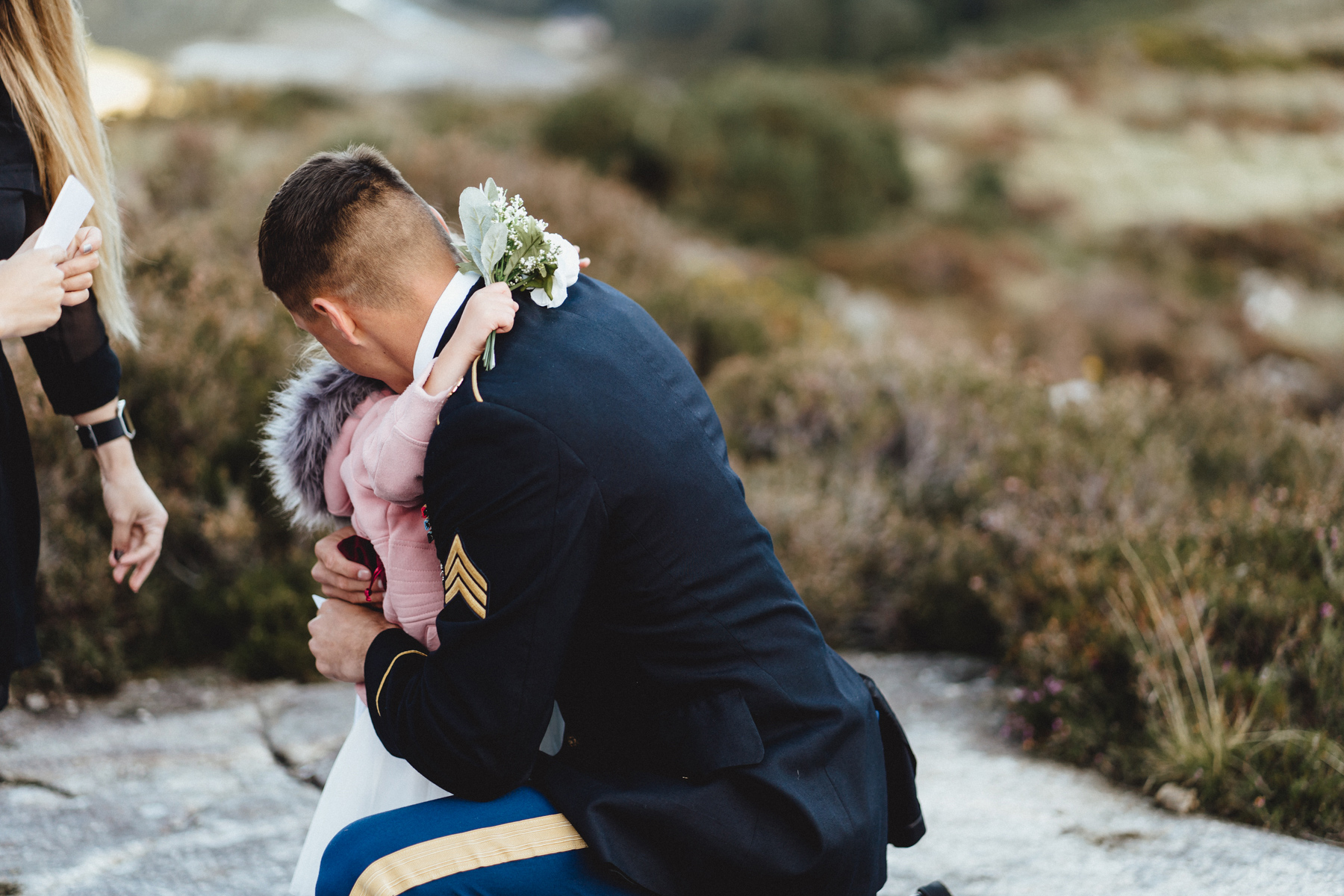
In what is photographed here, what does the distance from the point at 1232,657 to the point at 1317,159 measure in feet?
82.1

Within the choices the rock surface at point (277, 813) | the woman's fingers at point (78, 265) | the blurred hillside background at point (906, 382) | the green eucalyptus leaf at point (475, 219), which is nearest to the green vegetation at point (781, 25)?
the blurred hillside background at point (906, 382)

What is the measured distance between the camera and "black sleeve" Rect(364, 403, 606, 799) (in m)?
1.46

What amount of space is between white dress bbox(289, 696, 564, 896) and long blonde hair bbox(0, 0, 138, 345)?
1.14 metres

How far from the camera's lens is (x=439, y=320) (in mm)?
1648

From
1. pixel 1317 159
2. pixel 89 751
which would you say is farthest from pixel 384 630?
pixel 1317 159

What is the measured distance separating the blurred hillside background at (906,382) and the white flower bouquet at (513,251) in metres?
1.52

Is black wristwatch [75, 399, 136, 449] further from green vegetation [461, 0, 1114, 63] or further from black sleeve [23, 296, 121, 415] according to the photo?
green vegetation [461, 0, 1114, 63]

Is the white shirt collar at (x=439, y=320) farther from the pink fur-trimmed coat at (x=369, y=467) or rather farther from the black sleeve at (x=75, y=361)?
the black sleeve at (x=75, y=361)

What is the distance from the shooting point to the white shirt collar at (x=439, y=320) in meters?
1.63

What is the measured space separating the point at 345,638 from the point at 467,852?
0.44 metres

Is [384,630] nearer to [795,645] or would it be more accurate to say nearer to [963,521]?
[795,645]

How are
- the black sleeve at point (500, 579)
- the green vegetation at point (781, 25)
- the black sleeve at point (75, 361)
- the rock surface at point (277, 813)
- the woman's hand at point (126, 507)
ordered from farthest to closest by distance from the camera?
the green vegetation at point (781, 25) → the rock surface at point (277, 813) → the woman's hand at point (126, 507) → the black sleeve at point (75, 361) → the black sleeve at point (500, 579)

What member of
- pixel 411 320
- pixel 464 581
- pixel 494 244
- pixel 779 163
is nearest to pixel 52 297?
pixel 411 320

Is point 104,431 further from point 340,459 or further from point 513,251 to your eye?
point 513,251
